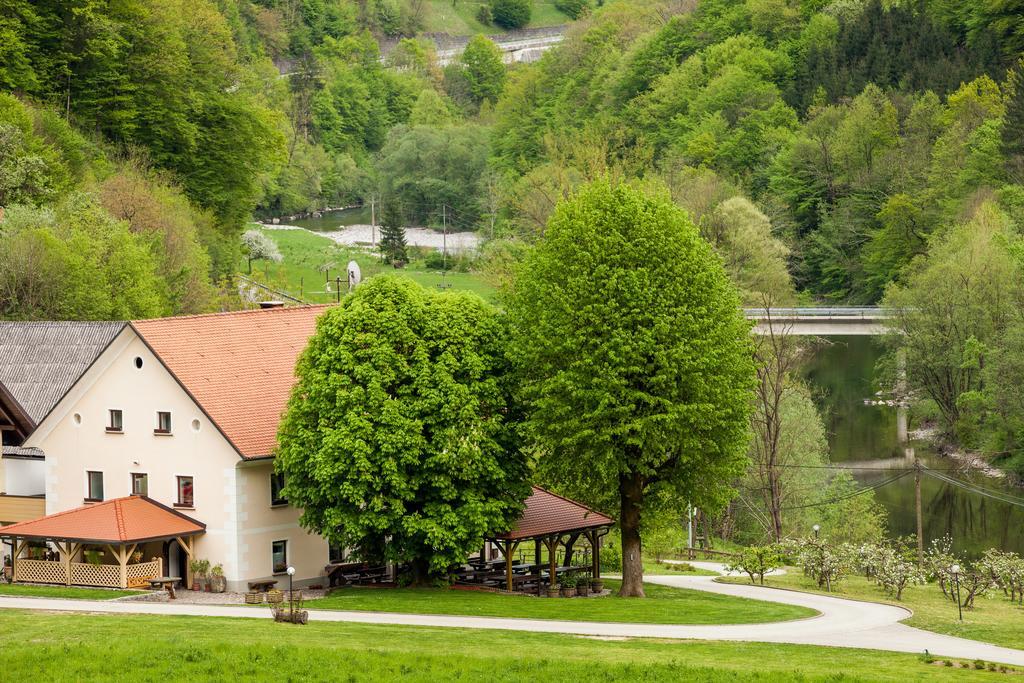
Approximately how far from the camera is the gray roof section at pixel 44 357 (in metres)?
52.8

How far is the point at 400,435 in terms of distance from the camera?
4362 centimetres

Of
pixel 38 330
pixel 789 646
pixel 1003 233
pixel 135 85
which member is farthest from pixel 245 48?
pixel 789 646

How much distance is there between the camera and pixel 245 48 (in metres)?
185

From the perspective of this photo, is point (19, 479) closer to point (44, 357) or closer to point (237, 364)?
point (44, 357)

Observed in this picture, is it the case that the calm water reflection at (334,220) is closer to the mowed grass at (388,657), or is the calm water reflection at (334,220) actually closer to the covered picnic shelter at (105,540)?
the covered picnic shelter at (105,540)

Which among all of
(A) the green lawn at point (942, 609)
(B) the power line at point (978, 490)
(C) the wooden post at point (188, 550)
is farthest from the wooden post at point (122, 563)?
(B) the power line at point (978, 490)

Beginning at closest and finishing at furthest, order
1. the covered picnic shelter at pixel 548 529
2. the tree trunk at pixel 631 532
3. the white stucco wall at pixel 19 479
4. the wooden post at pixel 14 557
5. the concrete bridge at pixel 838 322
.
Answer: the wooden post at pixel 14 557, the covered picnic shelter at pixel 548 529, the tree trunk at pixel 631 532, the white stucco wall at pixel 19 479, the concrete bridge at pixel 838 322

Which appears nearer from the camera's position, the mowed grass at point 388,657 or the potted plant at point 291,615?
the mowed grass at point 388,657

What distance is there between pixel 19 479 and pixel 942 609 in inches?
1160

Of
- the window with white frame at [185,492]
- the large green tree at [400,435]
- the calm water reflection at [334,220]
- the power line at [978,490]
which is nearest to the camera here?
the large green tree at [400,435]

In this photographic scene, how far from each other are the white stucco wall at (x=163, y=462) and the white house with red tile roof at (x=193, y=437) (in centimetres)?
3

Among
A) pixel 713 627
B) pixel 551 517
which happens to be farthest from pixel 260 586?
pixel 713 627

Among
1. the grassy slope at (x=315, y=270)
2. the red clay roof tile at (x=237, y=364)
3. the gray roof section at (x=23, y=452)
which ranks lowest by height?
the gray roof section at (x=23, y=452)

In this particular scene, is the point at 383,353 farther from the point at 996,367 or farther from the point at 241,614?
the point at 996,367
